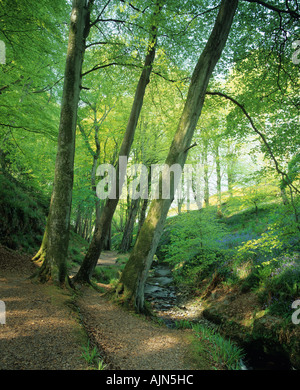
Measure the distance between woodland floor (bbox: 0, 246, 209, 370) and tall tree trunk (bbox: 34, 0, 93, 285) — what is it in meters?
0.50

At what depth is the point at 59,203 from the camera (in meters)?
4.58

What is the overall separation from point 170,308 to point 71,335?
16.0ft

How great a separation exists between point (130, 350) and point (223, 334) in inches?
133

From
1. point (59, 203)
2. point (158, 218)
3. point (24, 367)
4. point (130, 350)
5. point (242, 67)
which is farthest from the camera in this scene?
point (242, 67)

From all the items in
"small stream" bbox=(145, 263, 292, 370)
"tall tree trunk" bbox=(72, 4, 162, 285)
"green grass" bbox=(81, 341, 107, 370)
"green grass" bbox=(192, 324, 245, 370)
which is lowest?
"small stream" bbox=(145, 263, 292, 370)

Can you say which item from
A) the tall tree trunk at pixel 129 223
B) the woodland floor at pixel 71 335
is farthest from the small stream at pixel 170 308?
the tall tree trunk at pixel 129 223

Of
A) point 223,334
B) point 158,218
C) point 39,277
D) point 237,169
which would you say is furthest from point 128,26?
point 237,169

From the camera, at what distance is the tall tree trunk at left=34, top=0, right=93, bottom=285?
4.46 m

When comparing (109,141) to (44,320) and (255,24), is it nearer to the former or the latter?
(255,24)

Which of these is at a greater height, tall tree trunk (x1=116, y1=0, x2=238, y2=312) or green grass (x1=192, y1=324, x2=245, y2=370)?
tall tree trunk (x1=116, y1=0, x2=238, y2=312)

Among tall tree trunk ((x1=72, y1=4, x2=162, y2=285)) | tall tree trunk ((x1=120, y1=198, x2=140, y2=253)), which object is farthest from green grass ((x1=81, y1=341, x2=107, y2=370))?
tall tree trunk ((x1=120, y1=198, x2=140, y2=253))

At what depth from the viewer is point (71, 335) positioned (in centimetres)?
262

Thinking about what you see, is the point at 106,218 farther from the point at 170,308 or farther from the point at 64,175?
the point at 170,308

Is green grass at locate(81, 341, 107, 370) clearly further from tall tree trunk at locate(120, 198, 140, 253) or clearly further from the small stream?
tall tree trunk at locate(120, 198, 140, 253)
